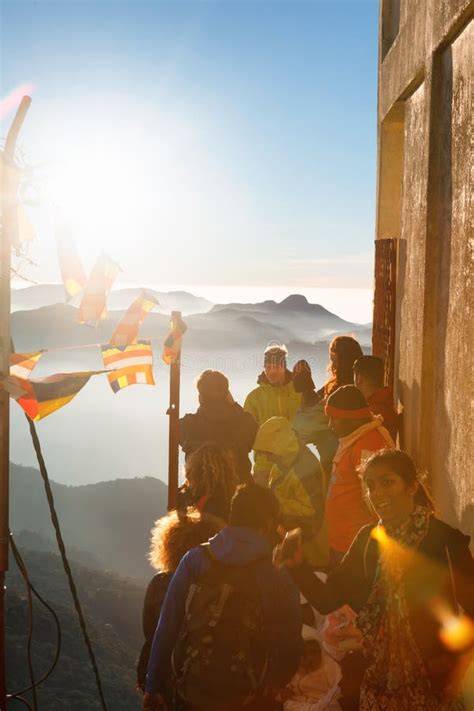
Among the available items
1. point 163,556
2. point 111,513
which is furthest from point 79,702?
point 111,513

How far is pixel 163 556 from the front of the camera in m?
3.94

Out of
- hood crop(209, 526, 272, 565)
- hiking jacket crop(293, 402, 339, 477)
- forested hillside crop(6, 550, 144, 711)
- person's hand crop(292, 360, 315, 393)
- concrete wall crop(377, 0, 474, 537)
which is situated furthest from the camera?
forested hillside crop(6, 550, 144, 711)

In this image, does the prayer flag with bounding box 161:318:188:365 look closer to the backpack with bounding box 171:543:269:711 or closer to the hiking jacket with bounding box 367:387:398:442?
the hiking jacket with bounding box 367:387:398:442

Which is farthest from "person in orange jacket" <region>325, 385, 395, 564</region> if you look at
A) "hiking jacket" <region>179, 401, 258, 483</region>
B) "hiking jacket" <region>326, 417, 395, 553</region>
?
"hiking jacket" <region>179, 401, 258, 483</region>

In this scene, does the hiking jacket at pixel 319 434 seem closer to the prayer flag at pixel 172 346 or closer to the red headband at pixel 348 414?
the red headband at pixel 348 414

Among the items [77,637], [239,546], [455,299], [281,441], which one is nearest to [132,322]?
[281,441]

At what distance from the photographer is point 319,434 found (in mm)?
6043

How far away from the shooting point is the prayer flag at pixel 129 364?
7.88m

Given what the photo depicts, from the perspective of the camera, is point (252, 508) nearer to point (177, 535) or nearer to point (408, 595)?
point (177, 535)

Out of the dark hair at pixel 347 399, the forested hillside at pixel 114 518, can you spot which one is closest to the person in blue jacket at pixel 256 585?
the dark hair at pixel 347 399

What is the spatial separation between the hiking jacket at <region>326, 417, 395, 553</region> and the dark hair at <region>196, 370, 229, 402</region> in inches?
51.5

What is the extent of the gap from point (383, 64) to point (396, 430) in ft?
12.9

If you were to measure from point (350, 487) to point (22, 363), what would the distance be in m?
2.70

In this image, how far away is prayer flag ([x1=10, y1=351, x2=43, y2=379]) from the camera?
5.69m
